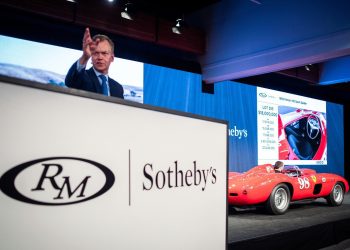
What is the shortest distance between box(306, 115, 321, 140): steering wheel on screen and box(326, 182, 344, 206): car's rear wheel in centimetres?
269

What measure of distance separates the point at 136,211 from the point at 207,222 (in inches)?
11.5

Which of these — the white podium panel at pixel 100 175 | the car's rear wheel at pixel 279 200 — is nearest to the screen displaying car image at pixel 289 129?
the car's rear wheel at pixel 279 200

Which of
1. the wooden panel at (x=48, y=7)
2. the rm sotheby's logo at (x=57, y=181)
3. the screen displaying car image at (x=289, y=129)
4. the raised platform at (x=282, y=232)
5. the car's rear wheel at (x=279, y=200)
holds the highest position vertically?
the wooden panel at (x=48, y=7)

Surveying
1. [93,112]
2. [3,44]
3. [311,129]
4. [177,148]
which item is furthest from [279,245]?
[311,129]

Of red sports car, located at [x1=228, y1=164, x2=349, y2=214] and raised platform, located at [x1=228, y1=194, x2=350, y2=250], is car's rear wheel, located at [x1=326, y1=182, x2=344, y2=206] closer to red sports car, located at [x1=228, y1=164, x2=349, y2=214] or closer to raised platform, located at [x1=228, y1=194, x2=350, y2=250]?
red sports car, located at [x1=228, y1=164, x2=349, y2=214]

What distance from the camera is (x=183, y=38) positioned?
5.81m

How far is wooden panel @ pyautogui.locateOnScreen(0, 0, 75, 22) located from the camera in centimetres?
403

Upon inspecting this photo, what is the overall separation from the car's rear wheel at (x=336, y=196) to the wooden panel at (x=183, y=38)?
3.28 metres

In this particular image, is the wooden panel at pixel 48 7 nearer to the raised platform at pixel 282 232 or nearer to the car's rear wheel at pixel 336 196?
the raised platform at pixel 282 232

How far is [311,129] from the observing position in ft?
25.2

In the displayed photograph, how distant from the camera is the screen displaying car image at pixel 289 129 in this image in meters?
6.71

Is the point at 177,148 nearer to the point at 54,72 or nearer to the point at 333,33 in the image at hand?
the point at 54,72

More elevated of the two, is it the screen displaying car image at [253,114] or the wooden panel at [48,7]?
the wooden panel at [48,7]

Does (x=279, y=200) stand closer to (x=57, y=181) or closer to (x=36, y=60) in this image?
(x=36, y=60)
